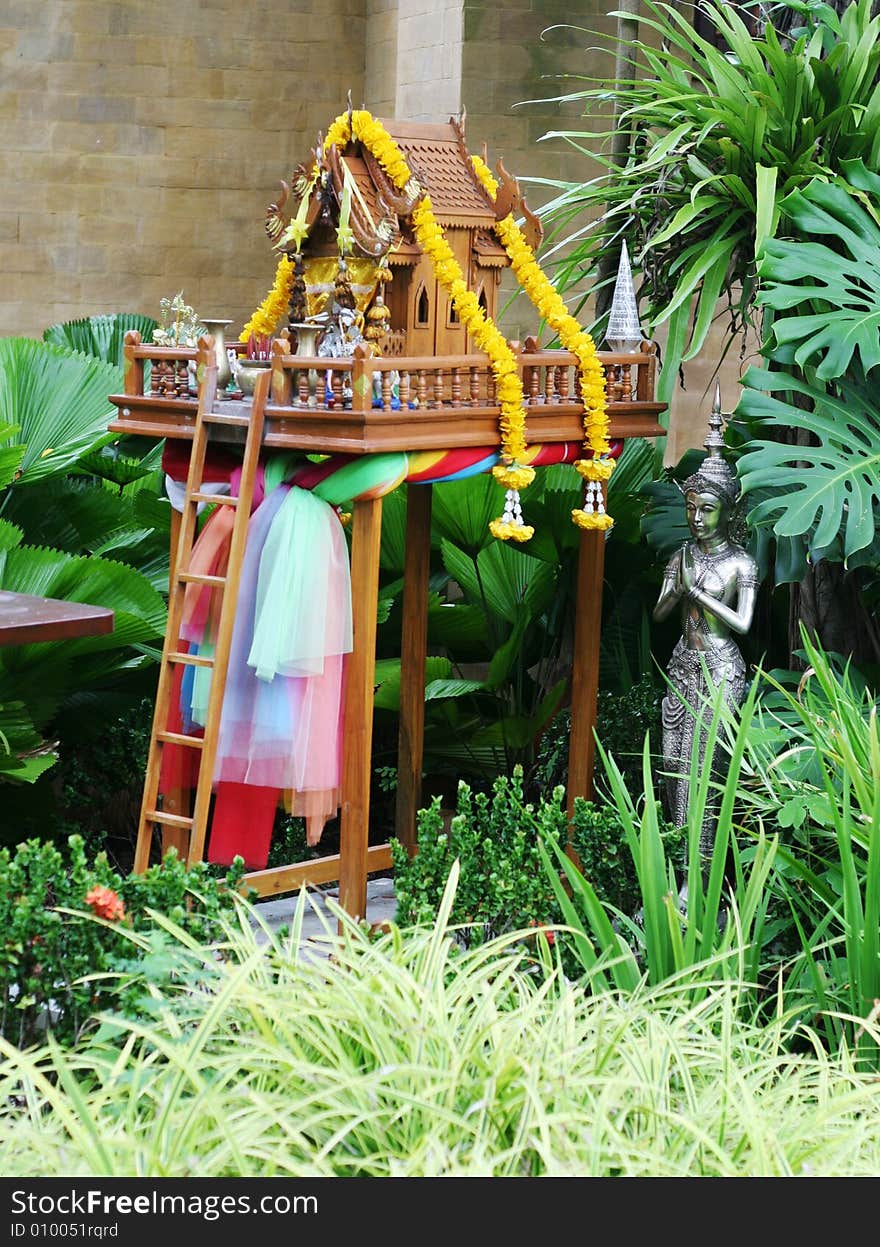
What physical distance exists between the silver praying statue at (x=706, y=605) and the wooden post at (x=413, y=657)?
81 centimetres

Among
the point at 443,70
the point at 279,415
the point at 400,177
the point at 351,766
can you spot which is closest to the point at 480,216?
the point at 400,177

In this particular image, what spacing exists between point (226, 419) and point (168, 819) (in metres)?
0.98

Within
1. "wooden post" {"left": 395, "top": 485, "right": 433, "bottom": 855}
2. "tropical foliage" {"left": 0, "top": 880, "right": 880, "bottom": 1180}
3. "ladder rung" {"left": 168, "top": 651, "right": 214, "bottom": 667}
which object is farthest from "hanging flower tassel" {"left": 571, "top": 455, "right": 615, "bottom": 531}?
"tropical foliage" {"left": 0, "top": 880, "right": 880, "bottom": 1180}

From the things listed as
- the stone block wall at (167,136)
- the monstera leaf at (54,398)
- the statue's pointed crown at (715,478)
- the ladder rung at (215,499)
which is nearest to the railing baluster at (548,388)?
the statue's pointed crown at (715,478)

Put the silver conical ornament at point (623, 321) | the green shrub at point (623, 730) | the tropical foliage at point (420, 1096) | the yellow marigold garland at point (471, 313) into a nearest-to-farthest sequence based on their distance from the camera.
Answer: the tropical foliage at point (420, 1096)
the yellow marigold garland at point (471, 313)
the silver conical ornament at point (623, 321)
the green shrub at point (623, 730)

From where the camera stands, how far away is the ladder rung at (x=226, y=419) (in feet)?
12.6

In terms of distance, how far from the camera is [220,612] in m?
3.96

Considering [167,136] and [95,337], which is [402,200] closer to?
[95,337]

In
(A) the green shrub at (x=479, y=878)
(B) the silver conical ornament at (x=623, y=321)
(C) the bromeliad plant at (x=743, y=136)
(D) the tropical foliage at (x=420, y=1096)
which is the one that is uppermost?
(C) the bromeliad plant at (x=743, y=136)

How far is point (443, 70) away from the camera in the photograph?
789cm

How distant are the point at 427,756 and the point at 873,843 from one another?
2778 mm

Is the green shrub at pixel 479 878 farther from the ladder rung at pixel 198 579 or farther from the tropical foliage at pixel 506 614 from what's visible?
the tropical foliage at pixel 506 614

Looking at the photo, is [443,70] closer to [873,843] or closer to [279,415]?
[279,415]

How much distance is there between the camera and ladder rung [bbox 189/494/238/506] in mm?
3818
